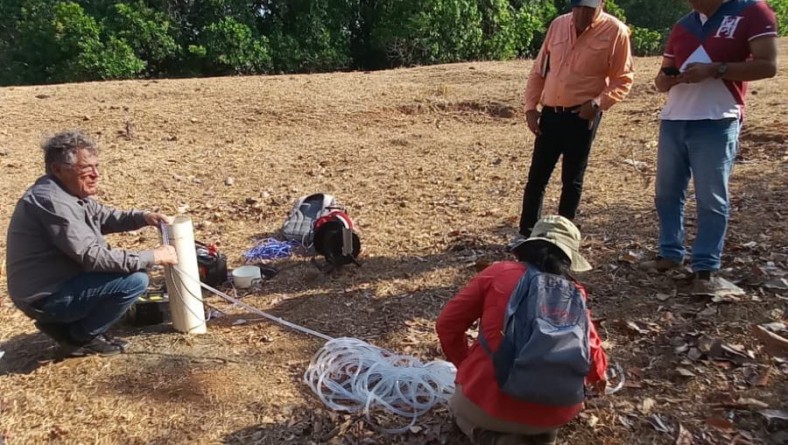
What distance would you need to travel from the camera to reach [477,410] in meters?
2.39

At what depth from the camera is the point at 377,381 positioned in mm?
3164

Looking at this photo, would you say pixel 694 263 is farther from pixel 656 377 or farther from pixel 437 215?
pixel 437 215

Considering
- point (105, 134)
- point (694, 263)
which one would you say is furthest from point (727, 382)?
point (105, 134)

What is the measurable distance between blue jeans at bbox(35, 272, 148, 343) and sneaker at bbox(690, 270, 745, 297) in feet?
10.3

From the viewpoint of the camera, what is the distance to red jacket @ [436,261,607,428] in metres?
2.30

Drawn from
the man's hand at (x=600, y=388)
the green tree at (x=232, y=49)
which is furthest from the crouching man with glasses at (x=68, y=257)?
the green tree at (x=232, y=49)

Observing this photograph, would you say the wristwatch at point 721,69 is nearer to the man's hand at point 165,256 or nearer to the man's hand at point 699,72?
the man's hand at point 699,72

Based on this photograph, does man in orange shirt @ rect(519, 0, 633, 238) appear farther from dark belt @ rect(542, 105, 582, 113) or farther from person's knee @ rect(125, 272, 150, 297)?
person's knee @ rect(125, 272, 150, 297)

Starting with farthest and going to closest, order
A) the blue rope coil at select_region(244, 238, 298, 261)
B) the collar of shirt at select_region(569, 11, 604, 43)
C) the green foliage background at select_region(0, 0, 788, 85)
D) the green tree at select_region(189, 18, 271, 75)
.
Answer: the green tree at select_region(189, 18, 271, 75) < the green foliage background at select_region(0, 0, 788, 85) < the blue rope coil at select_region(244, 238, 298, 261) < the collar of shirt at select_region(569, 11, 604, 43)

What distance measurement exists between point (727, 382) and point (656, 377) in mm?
312

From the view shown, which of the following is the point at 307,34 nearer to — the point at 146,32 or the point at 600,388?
the point at 146,32

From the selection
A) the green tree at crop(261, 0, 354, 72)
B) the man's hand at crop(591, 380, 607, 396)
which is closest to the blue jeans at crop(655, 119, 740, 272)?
the man's hand at crop(591, 380, 607, 396)

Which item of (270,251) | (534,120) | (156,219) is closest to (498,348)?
(156,219)

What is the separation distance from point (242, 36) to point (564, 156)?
564 inches
